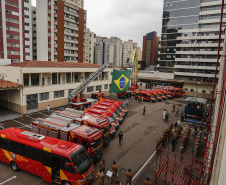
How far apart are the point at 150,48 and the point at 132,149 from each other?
13755cm

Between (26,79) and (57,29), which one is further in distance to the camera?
(57,29)

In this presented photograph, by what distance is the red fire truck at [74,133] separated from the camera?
12.8 metres

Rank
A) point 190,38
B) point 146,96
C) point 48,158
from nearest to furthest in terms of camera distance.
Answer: point 48,158 → point 146,96 → point 190,38

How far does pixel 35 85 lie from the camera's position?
89.0ft

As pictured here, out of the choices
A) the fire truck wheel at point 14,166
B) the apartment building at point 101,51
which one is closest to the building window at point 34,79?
the fire truck wheel at point 14,166

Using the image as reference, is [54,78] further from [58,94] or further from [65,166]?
[65,166]

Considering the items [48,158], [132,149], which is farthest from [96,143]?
[132,149]

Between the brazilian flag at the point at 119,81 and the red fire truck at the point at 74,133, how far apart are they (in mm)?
14365

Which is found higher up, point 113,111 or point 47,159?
point 113,111

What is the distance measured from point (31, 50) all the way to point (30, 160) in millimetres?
50923

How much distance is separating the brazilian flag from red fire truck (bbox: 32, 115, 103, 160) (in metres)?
14.4

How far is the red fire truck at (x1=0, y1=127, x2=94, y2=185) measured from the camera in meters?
10.0

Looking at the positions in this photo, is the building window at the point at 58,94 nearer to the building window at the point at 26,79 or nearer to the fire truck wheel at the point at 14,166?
the building window at the point at 26,79

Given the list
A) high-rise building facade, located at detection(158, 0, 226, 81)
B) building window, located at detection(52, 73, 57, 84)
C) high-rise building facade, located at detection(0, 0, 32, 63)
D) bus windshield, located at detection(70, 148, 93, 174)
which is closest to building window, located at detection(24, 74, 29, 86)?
building window, located at detection(52, 73, 57, 84)
